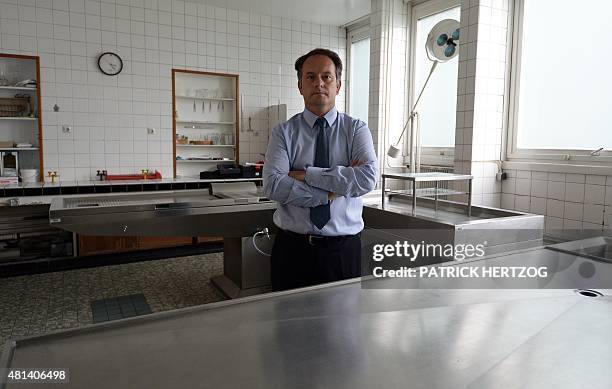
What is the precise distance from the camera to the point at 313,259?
1.77 metres

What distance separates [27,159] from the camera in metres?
4.85

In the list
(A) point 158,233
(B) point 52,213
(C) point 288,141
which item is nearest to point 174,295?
(A) point 158,233

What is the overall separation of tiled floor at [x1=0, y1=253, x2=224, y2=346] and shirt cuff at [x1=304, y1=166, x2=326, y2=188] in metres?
2.10

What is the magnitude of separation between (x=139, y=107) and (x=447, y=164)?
356 centimetres

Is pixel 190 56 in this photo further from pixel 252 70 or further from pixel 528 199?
pixel 528 199

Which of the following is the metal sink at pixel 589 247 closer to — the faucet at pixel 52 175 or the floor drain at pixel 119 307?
the floor drain at pixel 119 307

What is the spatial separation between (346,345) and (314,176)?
3.01 ft

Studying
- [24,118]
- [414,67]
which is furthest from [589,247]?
[24,118]

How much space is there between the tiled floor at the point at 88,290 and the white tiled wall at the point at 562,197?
2.58 meters

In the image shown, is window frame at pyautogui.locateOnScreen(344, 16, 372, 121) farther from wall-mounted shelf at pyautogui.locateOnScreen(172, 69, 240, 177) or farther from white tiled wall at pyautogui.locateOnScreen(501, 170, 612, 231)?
white tiled wall at pyautogui.locateOnScreen(501, 170, 612, 231)

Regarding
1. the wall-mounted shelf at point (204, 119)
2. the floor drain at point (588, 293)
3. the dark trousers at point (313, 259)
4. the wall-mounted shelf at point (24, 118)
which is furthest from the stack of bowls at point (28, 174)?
the floor drain at point (588, 293)

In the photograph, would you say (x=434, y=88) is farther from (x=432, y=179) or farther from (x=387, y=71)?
(x=432, y=179)

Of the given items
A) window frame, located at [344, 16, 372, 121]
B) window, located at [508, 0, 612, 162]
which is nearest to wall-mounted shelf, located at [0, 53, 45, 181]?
window frame, located at [344, 16, 372, 121]

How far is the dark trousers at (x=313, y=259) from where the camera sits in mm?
1770
